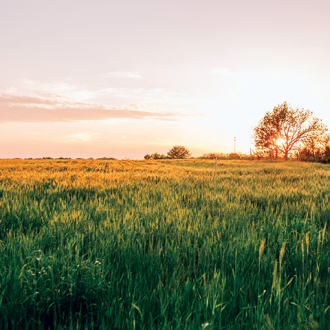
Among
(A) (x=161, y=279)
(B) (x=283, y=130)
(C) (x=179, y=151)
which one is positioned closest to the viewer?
(A) (x=161, y=279)

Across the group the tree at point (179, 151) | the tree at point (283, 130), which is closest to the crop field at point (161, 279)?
the tree at point (283, 130)

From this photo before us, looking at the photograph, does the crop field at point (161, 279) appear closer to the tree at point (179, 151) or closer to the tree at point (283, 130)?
the tree at point (283, 130)

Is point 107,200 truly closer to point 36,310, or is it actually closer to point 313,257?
point 36,310

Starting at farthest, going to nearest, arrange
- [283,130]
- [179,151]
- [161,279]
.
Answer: [179,151] → [283,130] → [161,279]

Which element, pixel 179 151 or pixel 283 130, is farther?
pixel 179 151

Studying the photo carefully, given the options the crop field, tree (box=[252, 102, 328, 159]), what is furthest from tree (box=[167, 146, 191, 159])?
the crop field

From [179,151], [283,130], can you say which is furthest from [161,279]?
[179,151]

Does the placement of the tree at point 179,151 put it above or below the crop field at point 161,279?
above

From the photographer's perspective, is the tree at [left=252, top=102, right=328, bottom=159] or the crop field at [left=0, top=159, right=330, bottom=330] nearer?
the crop field at [left=0, top=159, right=330, bottom=330]

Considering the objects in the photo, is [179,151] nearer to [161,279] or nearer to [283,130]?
[283,130]

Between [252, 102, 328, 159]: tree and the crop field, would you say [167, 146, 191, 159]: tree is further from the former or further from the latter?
the crop field

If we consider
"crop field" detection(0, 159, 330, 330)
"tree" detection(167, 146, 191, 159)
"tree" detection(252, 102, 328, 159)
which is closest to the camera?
"crop field" detection(0, 159, 330, 330)

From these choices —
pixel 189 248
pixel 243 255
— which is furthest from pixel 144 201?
pixel 243 255

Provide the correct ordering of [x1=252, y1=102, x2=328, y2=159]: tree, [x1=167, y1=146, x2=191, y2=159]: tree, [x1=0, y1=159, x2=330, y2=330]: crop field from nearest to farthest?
[x1=0, y1=159, x2=330, y2=330]: crop field < [x1=252, y1=102, x2=328, y2=159]: tree < [x1=167, y1=146, x2=191, y2=159]: tree
